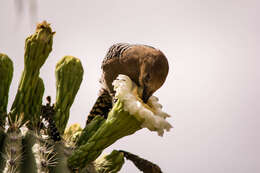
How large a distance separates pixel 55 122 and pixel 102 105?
18 centimetres

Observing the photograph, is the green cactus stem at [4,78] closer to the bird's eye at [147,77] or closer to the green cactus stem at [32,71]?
the green cactus stem at [32,71]

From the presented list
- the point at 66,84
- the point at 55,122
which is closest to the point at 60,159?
the point at 55,122

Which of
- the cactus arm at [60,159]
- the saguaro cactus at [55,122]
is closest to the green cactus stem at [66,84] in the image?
the saguaro cactus at [55,122]

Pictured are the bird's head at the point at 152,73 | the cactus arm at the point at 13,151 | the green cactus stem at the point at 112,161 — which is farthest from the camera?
the green cactus stem at the point at 112,161

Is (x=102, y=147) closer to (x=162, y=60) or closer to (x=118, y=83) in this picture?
(x=118, y=83)

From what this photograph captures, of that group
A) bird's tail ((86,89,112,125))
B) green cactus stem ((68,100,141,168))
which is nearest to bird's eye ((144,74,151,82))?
green cactus stem ((68,100,141,168))

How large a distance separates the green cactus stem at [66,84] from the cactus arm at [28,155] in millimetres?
168

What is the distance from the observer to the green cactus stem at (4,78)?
123cm

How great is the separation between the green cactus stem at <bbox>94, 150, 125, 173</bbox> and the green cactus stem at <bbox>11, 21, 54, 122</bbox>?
10.0 inches

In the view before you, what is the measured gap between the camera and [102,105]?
55.1 inches

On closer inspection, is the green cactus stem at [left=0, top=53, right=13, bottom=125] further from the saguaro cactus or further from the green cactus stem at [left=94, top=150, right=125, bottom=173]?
the green cactus stem at [left=94, top=150, right=125, bottom=173]

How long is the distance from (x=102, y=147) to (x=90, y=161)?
6cm

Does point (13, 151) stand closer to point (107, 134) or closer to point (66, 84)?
point (107, 134)

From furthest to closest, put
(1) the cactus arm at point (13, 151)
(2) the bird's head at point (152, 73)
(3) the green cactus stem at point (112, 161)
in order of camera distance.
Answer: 1. (3) the green cactus stem at point (112, 161)
2. (2) the bird's head at point (152, 73)
3. (1) the cactus arm at point (13, 151)
